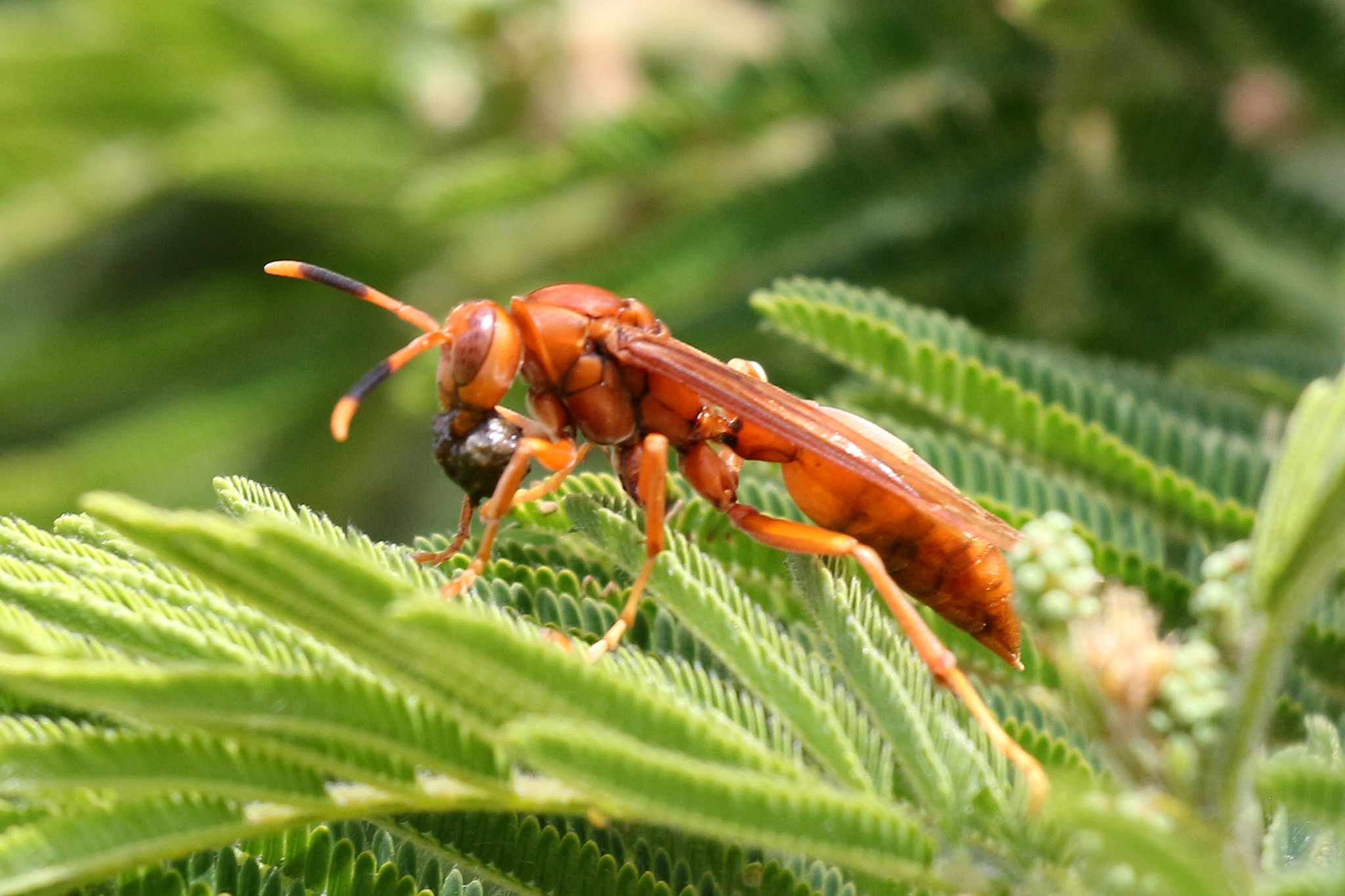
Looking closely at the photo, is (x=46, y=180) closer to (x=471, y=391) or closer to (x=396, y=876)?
(x=471, y=391)

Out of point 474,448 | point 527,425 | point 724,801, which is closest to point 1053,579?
point 724,801

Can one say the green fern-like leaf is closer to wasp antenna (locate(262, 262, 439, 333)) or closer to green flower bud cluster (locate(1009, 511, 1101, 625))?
green flower bud cluster (locate(1009, 511, 1101, 625))

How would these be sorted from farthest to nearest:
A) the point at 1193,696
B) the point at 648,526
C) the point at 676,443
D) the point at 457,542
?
the point at 676,443 → the point at 457,542 → the point at 648,526 → the point at 1193,696

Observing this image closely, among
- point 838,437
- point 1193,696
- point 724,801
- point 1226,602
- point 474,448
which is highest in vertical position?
point 838,437

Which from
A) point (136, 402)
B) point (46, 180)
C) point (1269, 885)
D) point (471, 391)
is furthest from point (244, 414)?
point (1269, 885)

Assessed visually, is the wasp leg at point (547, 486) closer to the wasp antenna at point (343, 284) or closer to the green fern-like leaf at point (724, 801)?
the wasp antenna at point (343, 284)

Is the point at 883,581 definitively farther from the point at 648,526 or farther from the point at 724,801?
the point at 724,801
